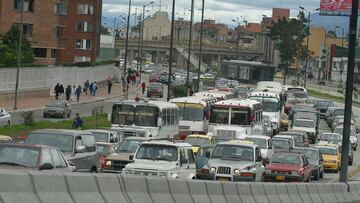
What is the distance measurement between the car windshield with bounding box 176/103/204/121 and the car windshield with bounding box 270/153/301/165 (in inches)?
612

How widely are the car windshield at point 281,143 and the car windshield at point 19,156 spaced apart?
2789 centimetres

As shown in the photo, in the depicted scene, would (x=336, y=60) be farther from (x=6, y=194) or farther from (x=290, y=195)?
(x=6, y=194)

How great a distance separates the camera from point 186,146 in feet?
93.7

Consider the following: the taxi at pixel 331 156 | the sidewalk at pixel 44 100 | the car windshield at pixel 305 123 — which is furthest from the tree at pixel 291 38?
the taxi at pixel 331 156

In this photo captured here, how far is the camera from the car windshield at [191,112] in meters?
52.0

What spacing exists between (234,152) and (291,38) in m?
150

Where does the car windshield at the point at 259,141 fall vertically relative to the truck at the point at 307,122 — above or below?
above

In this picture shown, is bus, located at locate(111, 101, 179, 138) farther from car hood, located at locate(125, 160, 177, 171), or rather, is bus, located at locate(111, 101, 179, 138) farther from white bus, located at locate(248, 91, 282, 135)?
white bus, located at locate(248, 91, 282, 135)

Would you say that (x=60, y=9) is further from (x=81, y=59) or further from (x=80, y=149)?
(x=80, y=149)

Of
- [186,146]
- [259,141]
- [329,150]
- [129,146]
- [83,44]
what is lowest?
[329,150]

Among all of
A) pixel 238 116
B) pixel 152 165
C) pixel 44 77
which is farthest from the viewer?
pixel 44 77

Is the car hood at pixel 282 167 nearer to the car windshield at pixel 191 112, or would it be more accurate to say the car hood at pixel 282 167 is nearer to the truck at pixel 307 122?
the car windshield at pixel 191 112

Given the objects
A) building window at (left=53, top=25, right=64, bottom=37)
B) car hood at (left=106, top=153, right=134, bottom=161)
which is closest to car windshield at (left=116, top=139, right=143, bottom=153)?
car hood at (left=106, top=153, right=134, bottom=161)

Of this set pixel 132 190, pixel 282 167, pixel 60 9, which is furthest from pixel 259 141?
pixel 60 9
